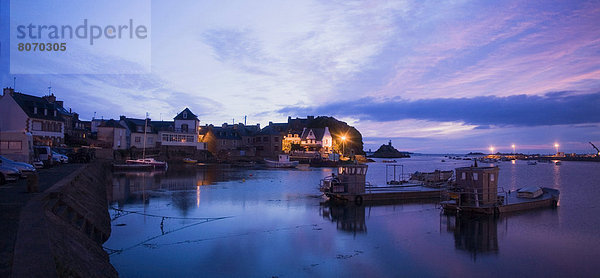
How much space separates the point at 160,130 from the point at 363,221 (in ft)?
245

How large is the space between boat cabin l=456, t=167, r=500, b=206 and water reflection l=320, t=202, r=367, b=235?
803 cm

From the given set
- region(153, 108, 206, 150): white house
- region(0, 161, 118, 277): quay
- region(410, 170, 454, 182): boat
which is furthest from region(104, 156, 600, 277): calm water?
region(153, 108, 206, 150): white house

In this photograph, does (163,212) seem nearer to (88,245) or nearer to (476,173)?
(88,245)

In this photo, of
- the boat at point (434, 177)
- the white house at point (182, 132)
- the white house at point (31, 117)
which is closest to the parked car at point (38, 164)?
the white house at point (31, 117)

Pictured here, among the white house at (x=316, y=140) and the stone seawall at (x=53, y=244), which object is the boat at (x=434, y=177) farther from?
the white house at (x=316, y=140)

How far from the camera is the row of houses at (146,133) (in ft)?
174

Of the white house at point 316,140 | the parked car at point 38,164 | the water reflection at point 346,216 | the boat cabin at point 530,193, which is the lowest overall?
the water reflection at point 346,216

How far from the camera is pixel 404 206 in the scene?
31.3 meters

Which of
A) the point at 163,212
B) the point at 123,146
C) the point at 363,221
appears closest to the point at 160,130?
the point at 123,146

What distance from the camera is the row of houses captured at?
174ft

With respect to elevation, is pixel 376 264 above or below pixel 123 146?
below

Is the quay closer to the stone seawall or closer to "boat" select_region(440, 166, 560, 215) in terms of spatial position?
the stone seawall

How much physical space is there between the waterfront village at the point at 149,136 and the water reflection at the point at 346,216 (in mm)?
25825

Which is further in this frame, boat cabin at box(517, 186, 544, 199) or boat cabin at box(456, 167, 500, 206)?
boat cabin at box(517, 186, 544, 199)
